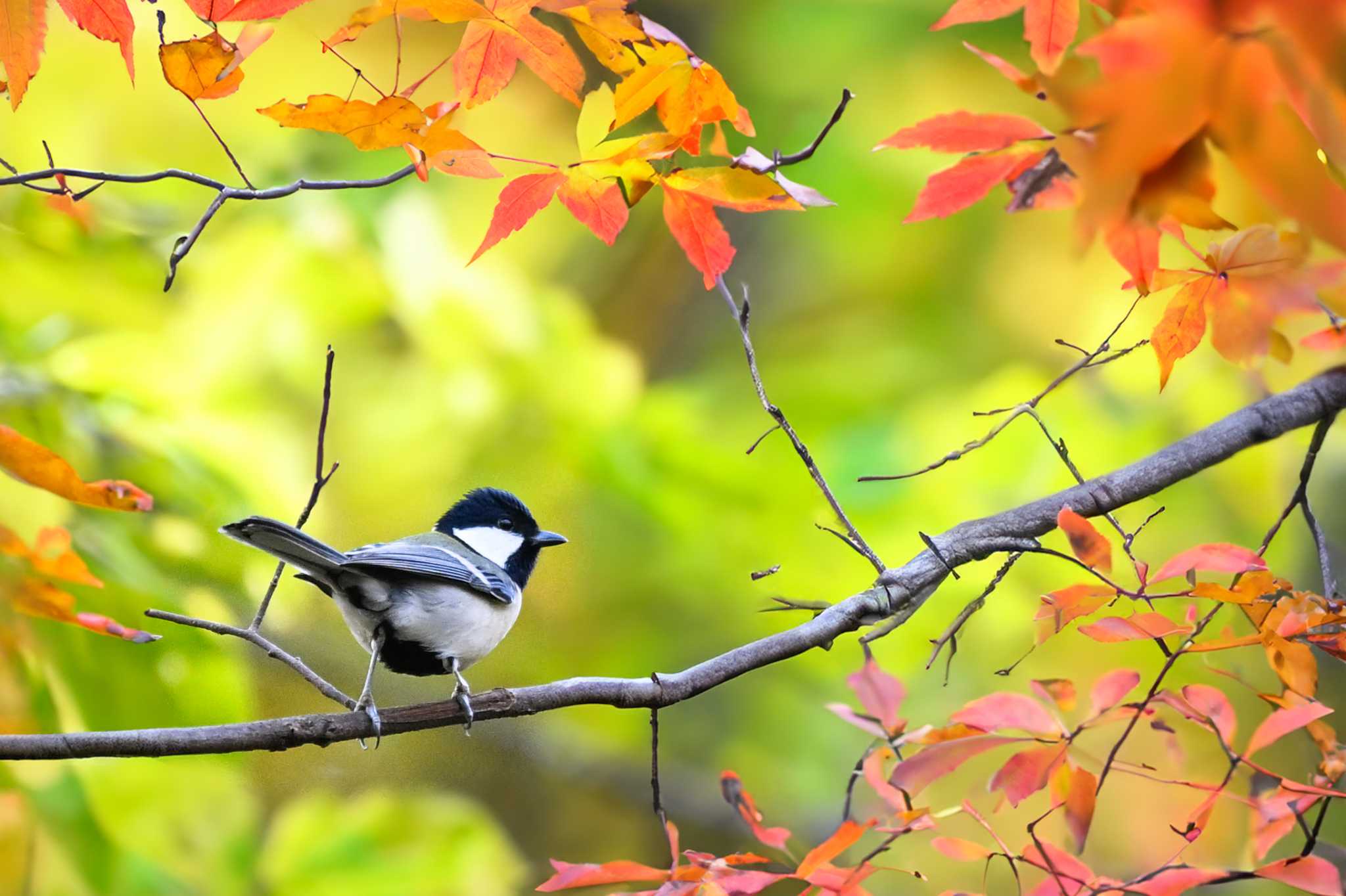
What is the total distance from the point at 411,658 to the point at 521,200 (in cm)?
45

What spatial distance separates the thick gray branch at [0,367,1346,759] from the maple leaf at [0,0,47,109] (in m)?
0.40

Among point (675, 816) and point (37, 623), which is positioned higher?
point (37, 623)

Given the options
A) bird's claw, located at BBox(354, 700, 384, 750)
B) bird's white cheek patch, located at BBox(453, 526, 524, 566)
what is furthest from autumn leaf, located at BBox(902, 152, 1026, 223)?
bird's white cheek patch, located at BBox(453, 526, 524, 566)

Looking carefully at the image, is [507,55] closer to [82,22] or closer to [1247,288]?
[82,22]

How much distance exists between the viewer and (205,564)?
156 cm

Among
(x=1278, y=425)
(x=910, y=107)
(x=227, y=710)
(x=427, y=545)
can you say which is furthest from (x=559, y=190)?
(x=910, y=107)

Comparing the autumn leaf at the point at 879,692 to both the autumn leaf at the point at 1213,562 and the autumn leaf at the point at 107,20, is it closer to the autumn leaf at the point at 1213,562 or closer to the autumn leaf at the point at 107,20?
the autumn leaf at the point at 1213,562

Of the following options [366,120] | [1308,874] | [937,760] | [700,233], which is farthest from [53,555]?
[1308,874]

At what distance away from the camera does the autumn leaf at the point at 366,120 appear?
594mm

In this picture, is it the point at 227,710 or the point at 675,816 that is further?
the point at 675,816

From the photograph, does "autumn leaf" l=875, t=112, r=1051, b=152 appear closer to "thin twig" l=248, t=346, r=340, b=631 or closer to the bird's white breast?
"thin twig" l=248, t=346, r=340, b=631

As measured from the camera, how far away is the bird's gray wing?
844 mm

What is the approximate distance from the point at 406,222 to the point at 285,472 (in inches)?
19.0

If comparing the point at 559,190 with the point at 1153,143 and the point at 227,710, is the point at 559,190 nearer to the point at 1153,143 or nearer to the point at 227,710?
the point at 1153,143
